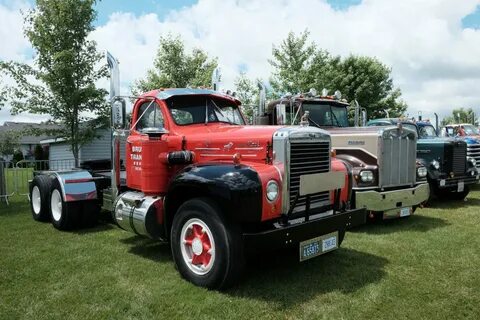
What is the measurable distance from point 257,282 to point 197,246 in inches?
31.8

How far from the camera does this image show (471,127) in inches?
712

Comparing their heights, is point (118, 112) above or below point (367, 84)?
below

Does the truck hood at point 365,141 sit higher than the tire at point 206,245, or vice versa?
the truck hood at point 365,141

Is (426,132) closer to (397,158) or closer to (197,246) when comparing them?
(397,158)

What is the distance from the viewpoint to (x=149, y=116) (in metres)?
6.27

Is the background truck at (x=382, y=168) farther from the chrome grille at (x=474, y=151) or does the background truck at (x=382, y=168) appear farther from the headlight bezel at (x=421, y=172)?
the chrome grille at (x=474, y=151)

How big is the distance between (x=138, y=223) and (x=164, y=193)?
506 millimetres

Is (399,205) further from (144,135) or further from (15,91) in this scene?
(15,91)

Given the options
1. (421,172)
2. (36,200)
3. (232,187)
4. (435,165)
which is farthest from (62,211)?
(435,165)

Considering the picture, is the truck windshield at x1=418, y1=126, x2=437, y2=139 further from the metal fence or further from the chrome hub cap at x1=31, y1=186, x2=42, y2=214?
the metal fence

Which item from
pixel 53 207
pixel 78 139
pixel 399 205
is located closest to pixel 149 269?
pixel 53 207

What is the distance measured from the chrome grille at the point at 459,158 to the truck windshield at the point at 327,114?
111 inches

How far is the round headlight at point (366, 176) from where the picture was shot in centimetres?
728

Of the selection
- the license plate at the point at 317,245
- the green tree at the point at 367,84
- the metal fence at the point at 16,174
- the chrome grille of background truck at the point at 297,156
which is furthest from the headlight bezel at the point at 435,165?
the green tree at the point at 367,84
